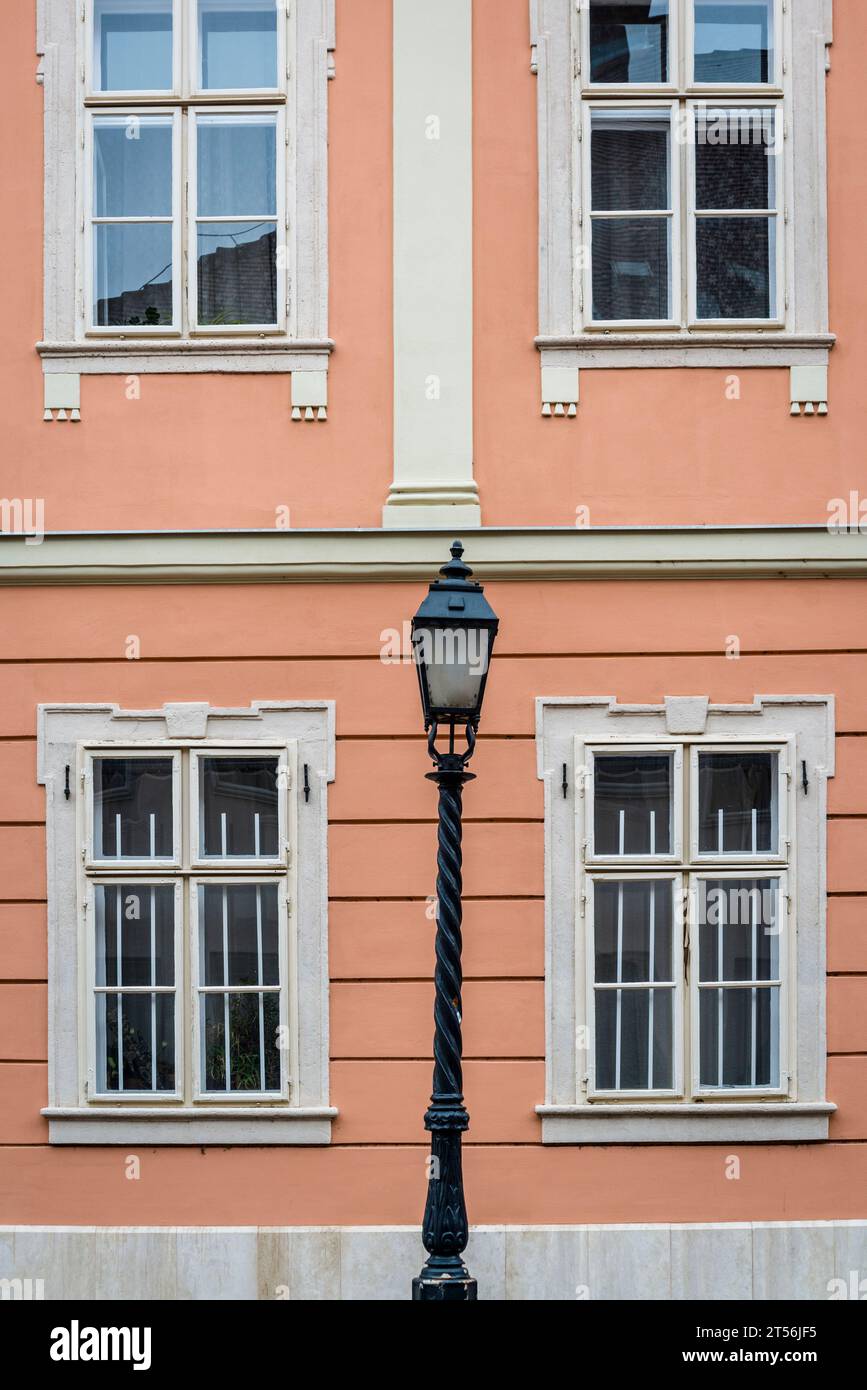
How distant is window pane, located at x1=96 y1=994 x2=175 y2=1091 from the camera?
959 centimetres

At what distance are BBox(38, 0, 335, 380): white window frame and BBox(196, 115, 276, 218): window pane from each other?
10 cm

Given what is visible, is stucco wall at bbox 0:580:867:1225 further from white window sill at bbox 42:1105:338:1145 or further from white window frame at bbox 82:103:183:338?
white window frame at bbox 82:103:183:338

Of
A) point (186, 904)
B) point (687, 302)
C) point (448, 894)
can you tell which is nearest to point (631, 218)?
point (687, 302)

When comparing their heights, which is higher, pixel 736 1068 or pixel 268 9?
pixel 268 9

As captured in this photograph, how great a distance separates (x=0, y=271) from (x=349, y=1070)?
4.76m

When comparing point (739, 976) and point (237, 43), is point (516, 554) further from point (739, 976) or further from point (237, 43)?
point (237, 43)

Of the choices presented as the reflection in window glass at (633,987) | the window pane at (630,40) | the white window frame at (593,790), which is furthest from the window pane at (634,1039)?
the window pane at (630,40)

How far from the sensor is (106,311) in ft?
32.2

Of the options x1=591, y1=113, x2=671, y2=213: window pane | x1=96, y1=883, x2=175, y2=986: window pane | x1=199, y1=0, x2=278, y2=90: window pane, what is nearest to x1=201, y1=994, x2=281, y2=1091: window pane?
x1=96, y1=883, x2=175, y2=986: window pane

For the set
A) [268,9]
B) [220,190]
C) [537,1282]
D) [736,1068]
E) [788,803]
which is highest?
[268,9]

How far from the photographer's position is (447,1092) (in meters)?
8.05

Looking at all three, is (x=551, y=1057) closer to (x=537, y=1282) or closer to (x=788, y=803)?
(x=537, y=1282)

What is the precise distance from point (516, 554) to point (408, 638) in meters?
0.74

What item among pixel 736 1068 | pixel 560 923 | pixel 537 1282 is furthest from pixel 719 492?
pixel 537 1282
